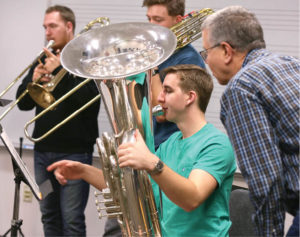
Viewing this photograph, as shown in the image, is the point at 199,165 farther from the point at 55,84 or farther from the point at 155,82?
the point at 55,84

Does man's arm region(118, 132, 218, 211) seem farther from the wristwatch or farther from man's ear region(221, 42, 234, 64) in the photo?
man's ear region(221, 42, 234, 64)

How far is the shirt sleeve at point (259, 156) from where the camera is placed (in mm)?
1462

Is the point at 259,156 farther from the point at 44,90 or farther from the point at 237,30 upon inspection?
the point at 44,90

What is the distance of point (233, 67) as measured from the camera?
1.69m

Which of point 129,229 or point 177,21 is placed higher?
point 177,21

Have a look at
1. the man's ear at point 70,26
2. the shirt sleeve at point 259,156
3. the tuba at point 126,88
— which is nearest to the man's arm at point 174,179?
the tuba at point 126,88

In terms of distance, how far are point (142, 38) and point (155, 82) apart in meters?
0.60

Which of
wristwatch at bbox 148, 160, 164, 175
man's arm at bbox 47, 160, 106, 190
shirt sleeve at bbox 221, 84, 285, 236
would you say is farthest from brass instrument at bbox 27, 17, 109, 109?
shirt sleeve at bbox 221, 84, 285, 236

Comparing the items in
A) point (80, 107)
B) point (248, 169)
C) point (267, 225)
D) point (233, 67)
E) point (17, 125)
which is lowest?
point (17, 125)

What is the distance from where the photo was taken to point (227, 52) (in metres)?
1.69

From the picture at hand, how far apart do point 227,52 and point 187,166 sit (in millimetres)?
485

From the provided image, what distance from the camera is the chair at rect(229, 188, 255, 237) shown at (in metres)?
2.15

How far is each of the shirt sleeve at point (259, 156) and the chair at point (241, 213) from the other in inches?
25.8

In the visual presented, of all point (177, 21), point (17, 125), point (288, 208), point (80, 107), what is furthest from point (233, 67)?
point (17, 125)
